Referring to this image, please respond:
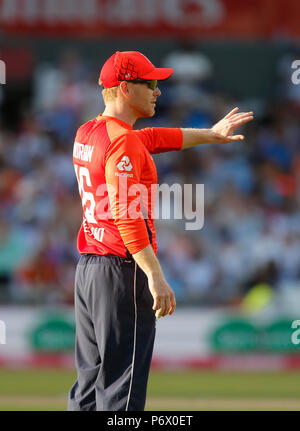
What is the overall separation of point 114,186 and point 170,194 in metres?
7.65

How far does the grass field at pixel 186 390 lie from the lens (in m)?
7.27

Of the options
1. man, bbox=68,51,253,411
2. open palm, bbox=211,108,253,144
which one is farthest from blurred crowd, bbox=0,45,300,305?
man, bbox=68,51,253,411

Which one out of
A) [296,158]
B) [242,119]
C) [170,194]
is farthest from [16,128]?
[242,119]

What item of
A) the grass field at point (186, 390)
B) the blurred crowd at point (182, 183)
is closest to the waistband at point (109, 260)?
the grass field at point (186, 390)

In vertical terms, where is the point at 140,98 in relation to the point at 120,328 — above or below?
above

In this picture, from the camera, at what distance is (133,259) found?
4074 mm

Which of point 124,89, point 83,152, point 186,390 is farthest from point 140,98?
point 186,390

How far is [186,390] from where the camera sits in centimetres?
847

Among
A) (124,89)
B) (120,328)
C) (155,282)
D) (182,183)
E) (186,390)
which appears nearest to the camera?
(155,282)

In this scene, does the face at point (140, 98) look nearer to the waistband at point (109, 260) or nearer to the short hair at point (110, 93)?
the short hair at point (110, 93)

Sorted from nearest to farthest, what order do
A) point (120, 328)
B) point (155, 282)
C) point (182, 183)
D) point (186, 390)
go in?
point (155, 282)
point (120, 328)
point (186, 390)
point (182, 183)

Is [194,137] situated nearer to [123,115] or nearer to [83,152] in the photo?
[123,115]

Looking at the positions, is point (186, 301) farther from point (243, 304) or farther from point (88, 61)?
point (88, 61)

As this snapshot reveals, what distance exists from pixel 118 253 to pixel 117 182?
360 mm
